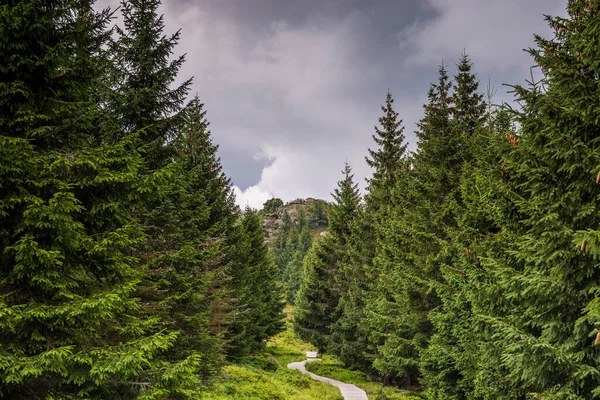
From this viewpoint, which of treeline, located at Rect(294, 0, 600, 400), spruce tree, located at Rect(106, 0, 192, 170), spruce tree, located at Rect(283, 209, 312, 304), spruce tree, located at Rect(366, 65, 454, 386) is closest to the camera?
treeline, located at Rect(294, 0, 600, 400)

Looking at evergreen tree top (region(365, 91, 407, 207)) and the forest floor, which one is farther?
evergreen tree top (region(365, 91, 407, 207))

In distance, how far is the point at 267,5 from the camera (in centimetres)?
2167

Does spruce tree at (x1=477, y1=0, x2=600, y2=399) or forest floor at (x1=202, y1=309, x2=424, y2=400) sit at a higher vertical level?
spruce tree at (x1=477, y1=0, x2=600, y2=399)

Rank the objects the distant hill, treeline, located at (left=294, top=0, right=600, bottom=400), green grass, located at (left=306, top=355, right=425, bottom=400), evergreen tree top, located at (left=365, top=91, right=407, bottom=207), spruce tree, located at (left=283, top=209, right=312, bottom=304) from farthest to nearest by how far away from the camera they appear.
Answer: the distant hill, spruce tree, located at (left=283, top=209, right=312, bottom=304), evergreen tree top, located at (left=365, top=91, right=407, bottom=207), green grass, located at (left=306, top=355, right=425, bottom=400), treeline, located at (left=294, top=0, right=600, bottom=400)

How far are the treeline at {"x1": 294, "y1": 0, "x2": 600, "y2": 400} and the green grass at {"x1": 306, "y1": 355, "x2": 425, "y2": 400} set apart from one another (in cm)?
172

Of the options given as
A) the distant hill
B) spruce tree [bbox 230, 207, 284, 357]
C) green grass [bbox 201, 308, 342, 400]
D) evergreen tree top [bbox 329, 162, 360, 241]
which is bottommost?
green grass [bbox 201, 308, 342, 400]

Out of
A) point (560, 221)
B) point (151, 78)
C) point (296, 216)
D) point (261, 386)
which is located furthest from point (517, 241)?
point (296, 216)

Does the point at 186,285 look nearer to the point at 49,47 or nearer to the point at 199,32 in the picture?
the point at 49,47

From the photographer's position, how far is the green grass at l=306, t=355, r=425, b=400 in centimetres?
1820

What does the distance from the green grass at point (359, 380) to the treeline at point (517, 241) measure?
172 cm

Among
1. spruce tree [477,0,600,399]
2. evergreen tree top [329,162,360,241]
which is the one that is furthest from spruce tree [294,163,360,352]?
spruce tree [477,0,600,399]

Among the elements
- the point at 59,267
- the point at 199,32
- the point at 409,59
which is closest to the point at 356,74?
the point at 409,59

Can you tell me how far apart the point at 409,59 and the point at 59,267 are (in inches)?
1018

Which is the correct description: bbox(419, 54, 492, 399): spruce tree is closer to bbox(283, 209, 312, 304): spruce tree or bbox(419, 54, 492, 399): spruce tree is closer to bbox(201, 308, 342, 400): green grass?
bbox(201, 308, 342, 400): green grass
